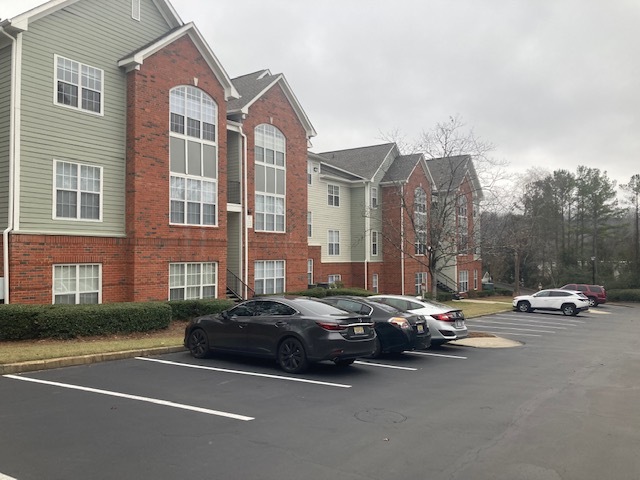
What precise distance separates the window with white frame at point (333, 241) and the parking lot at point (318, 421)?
24.0m

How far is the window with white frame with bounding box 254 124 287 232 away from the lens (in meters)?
24.6

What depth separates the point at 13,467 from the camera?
17.0 feet

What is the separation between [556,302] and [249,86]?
20024mm

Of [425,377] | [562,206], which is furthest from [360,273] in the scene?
[562,206]

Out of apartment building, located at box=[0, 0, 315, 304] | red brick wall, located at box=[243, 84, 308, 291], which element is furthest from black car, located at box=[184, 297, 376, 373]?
red brick wall, located at box=[243, 84, 308, 291]

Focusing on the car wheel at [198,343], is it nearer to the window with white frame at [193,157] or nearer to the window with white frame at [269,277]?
the window with white frame at [193,157]

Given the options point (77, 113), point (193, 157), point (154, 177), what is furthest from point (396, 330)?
point (77, 113)

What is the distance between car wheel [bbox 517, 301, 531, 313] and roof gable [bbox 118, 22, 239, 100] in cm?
1998

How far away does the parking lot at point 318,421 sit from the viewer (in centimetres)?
537

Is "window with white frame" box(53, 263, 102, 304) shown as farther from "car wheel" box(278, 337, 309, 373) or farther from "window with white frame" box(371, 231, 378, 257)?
"window with white frame" box(371, 231, 378, 257)

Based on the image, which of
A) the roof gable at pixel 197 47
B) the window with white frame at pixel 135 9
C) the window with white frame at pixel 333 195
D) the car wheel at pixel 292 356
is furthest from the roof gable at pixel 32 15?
the window with white frame at pixel 333 195

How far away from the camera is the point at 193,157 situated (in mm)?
20500

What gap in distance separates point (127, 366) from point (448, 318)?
26.5ft

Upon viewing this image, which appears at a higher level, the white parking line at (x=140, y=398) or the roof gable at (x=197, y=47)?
the roof gable at (x=197, y=47)
